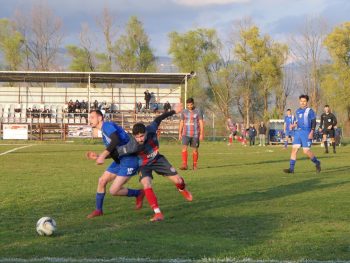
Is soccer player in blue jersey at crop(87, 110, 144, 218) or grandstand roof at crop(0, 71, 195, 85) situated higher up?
grandstand roof at crop(0, 71, 195, 85)

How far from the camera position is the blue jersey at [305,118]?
15977 mm

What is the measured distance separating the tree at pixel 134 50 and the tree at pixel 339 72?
65.0ft

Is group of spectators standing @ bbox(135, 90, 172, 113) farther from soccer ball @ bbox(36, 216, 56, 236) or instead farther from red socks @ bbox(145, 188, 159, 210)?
soccer ball @ bbox(36, 216, 56, 236)

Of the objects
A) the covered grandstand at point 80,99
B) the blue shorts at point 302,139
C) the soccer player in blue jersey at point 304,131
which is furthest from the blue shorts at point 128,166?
the covered grandstand at point 80,99

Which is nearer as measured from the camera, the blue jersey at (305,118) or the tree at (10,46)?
the blue jersey at (305,118)

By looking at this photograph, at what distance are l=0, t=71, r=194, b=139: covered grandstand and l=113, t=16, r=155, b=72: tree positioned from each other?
1582 cm

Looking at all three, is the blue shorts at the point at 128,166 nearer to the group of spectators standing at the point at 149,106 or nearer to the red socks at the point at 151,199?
the red socks at the point at 151,199

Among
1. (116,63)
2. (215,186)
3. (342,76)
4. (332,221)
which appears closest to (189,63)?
(116,63)

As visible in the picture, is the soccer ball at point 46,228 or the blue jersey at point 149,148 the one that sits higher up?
the blue jersey at point 149,148

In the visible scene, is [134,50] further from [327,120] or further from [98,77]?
[327,120]

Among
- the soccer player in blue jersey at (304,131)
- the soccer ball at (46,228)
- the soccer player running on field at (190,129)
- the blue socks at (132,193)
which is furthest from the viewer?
the soccer player running on field at (190,129)

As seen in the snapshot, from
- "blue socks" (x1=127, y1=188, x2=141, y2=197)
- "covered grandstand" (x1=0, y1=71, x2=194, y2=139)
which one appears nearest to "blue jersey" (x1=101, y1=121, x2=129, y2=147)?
"blue socks" (x1=127, y1=188, x2=141, y2=197)

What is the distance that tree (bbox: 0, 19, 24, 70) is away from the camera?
225 ft

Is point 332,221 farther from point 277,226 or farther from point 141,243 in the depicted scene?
point 141,243
